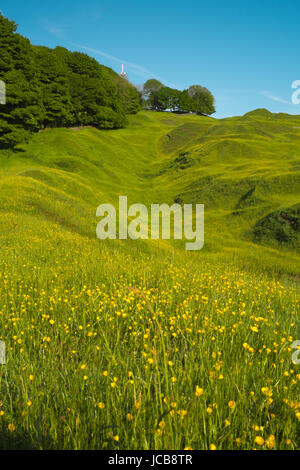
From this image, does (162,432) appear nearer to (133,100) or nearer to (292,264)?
(292,264)

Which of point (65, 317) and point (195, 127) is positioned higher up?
point (195, 127)

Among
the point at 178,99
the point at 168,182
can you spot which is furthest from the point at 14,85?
the point at 178,99

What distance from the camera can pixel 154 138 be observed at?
208 ft

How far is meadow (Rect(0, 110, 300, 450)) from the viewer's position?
2221 mm

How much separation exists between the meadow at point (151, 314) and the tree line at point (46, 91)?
13.7 feet

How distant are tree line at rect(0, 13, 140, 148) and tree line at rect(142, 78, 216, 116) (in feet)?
211

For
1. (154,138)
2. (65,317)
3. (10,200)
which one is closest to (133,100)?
(154,138)

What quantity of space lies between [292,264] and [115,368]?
39.7 feet

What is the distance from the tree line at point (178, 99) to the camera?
119 metres

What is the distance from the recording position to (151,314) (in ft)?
15.7

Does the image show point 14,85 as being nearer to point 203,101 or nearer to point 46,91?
point 46,91

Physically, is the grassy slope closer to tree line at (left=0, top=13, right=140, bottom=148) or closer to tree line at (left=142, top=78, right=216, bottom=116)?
tree line at (left=0, top=13, right=140, bottom=148)

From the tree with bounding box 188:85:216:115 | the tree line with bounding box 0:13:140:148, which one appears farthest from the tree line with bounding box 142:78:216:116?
the tree line with bounding box 0:13:140:148

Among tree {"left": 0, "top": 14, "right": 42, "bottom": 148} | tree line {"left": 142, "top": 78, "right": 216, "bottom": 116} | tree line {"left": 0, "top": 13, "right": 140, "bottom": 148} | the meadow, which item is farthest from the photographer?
tree line {"left": 142, "top": 78, "right": 216, "bottom": 116}
